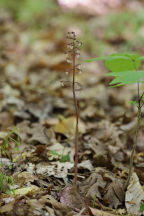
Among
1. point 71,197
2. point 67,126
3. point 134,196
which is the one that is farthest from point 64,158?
point 67,126

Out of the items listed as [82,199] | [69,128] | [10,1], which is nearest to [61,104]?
[69,128]

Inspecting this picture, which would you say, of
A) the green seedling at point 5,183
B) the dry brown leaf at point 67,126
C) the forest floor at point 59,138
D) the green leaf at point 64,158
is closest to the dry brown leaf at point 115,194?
the forest floor at point 59,138

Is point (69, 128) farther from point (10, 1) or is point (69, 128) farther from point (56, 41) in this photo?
point (10, 1)

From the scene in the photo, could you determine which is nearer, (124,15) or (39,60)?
(39,60)

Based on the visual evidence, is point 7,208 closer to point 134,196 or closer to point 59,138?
point 134,196

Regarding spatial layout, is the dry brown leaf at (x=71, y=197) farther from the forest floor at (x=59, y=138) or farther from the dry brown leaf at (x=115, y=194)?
the dry brown leaf at (x=115, y=194)

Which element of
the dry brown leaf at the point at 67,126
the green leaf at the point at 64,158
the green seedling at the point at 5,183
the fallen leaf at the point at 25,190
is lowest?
the fallen leaf at the point at 25,190

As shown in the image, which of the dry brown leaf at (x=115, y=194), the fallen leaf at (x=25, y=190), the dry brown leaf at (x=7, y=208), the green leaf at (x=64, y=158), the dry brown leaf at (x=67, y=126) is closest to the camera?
the dry brown leaf at (x=7, y=208)

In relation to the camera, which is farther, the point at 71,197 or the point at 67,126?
the point at 67,126
